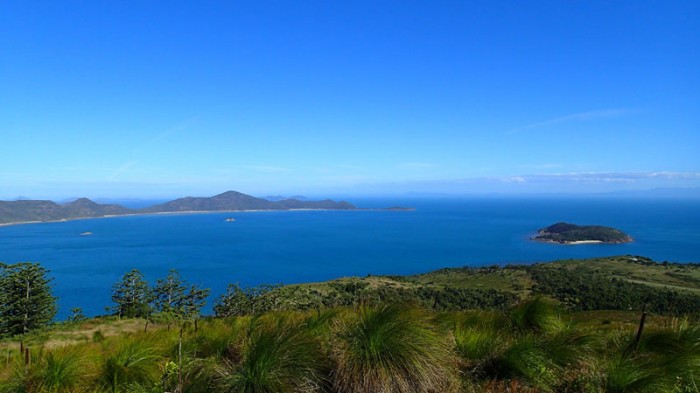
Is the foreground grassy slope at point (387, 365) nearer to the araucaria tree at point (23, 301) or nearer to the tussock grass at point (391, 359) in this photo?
the tussock grass at point (391, 359)

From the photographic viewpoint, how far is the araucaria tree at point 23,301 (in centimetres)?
4431

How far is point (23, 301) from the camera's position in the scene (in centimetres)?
4494

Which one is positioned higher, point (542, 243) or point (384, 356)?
point (384, 356)

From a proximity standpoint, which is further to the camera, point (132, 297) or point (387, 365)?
point (132, 297)

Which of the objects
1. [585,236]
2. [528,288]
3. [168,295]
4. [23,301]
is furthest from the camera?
[585,236]

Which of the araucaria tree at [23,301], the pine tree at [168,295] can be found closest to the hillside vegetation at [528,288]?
the pine tree at [168,295]

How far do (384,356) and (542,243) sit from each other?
616ft

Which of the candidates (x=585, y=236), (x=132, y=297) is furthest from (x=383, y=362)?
(x=585, y=236)

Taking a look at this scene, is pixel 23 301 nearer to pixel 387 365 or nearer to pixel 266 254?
pixel 387 365

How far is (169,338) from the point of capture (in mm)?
6438

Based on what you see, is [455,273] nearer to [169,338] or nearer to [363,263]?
[363,263]

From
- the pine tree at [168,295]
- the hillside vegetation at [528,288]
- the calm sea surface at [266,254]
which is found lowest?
the calm sea surface at [266,254]

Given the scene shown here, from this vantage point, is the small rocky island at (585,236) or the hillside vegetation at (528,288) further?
the small rocky island at (585,236)

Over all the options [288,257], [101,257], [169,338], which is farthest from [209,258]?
[169,338]
